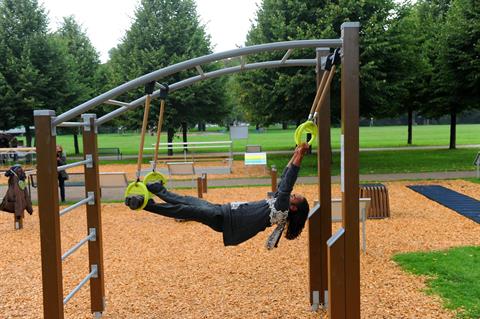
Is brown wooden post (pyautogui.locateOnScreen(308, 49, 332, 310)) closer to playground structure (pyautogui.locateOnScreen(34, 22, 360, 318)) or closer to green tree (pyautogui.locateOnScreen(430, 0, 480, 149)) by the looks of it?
playground structure (pyautogui.locateOnScreen(34, 22, 360, 318))

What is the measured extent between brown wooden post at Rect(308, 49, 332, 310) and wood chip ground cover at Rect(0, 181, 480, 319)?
1.16ft

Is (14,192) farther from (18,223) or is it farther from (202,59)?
(202,59)

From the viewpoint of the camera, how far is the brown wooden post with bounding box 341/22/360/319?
417cm

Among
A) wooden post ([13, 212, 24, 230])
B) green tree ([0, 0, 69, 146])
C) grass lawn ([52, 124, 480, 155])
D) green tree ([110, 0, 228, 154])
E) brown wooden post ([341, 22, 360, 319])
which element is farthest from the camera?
grass lawn ([52, 124, 480, 155])

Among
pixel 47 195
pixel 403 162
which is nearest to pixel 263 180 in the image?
pixel 403 162

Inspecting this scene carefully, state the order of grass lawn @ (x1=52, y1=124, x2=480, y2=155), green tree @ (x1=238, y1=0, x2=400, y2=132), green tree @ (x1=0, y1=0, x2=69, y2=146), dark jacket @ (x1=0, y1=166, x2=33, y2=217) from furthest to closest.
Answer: grass lawn @ (x1=52, y1=124, x2=480, y2=155), green tree @ (x1=0, y1=0, x2=69, y2=146), green tree @ (x1=238, y1=0, x2=400, y2=132), dark jacket @ (x1=0, y1=166, x2=33, y2=217)

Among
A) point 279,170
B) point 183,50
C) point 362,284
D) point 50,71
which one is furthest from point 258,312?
point 50,71

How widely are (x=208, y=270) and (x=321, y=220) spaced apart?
2.60m

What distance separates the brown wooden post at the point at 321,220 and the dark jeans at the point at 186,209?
1335 millimetres

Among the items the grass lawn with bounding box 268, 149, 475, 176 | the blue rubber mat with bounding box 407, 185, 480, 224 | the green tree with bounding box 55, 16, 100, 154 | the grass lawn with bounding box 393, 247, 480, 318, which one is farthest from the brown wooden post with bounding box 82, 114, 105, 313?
the green tree with bounding box 55, 16, 100, 154

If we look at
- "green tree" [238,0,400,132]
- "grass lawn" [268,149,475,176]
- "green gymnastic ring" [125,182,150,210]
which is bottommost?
"grass lawn" [268,149,475,176]

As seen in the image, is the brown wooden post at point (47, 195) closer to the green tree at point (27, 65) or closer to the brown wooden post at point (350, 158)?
the brown wooden post at point (350, 158)

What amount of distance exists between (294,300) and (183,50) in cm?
2242

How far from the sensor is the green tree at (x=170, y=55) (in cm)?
2625
